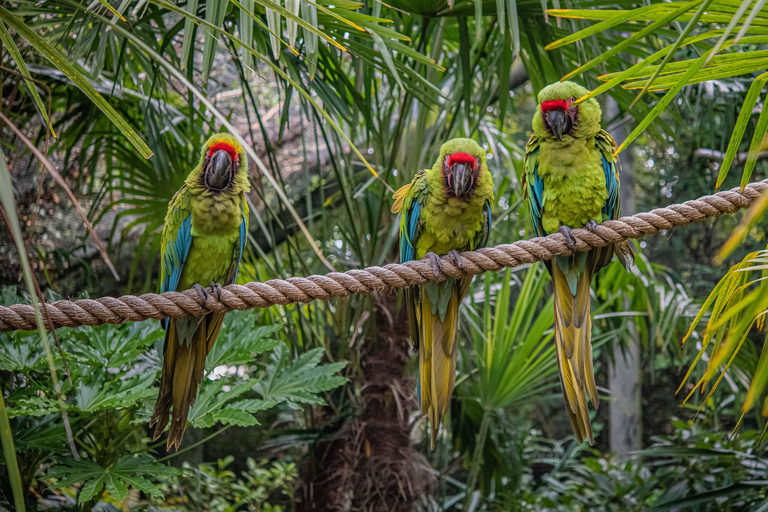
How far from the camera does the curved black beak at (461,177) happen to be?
1.90 m

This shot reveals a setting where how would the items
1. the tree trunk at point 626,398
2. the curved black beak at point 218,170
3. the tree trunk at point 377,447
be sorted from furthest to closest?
the tree trunk at point 626,398 → the tree trunk at point 377,447 → the curved black beak at point 218,170

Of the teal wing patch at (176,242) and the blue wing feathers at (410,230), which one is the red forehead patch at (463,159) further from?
the teal wing patch at (176,242)

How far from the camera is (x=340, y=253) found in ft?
9.82

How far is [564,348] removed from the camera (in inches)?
71.7

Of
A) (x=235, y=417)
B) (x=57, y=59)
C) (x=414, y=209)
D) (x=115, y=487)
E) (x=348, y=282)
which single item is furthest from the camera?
(x=414, y=209)

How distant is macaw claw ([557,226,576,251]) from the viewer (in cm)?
184

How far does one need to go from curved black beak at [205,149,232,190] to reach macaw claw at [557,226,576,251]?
1139 millimetres

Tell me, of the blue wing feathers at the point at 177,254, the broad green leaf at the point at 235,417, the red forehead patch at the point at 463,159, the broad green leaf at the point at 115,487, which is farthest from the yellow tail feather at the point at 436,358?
the broad green leaf at the point at 115,487

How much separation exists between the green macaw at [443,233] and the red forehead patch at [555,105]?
28 centimetres

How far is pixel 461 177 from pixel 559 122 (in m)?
0.41

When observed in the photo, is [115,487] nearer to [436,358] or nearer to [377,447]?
[436,358]

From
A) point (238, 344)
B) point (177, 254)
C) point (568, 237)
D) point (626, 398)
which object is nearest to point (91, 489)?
point (238, 344)

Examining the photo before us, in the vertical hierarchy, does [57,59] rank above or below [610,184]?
above

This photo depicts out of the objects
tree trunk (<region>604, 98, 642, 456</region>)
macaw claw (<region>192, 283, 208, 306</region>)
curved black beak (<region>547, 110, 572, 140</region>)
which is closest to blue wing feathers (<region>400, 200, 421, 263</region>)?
curved black beak (<region>547, 110, 572, 140</region>)
